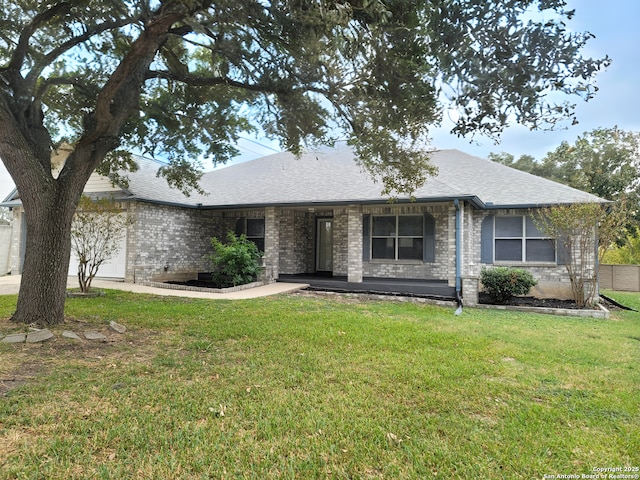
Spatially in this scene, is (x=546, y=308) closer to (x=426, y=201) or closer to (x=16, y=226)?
(x=426, y=201)

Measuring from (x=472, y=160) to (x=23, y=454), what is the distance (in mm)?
15799

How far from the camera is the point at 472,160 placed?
50.4 feet

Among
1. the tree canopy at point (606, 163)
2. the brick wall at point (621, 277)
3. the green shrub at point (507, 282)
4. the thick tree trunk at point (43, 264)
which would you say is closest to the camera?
the thick tree trunk at point (43, 264)

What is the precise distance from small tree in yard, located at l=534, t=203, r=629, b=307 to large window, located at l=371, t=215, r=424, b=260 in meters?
3.48

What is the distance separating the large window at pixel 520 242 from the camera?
11.8 metres

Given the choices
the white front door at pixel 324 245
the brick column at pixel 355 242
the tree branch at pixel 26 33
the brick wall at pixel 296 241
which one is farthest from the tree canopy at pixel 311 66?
the white front door at pixel 324 245

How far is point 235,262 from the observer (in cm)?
1225

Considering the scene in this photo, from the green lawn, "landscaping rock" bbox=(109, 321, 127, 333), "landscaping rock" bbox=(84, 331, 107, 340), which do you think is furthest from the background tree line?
"landscaping rock" bbox=(84, 331, 107, 340)

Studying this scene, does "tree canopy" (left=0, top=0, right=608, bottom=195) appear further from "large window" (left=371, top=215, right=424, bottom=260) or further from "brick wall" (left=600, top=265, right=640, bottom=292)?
"brick wall" (left=600, top=265, right=640, bottom=292)

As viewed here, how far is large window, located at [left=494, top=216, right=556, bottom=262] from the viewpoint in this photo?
11.8 metres

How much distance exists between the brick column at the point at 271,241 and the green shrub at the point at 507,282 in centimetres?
668

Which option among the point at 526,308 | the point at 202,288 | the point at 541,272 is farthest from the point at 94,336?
the point at 541,272

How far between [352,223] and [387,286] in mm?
→ 2262

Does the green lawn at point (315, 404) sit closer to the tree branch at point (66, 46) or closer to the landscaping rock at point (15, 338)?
the landscaping rock at point (15, 338)
